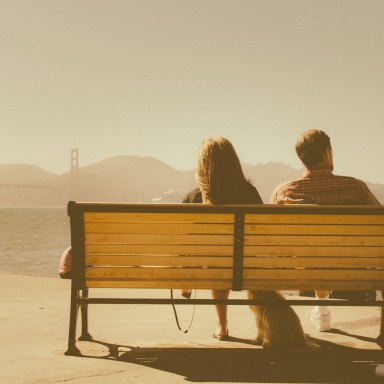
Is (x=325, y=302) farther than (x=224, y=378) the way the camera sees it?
Yes

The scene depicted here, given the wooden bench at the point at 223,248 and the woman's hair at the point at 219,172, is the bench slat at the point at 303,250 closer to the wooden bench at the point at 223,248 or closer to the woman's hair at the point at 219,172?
the wooden bench at the point at 223,248

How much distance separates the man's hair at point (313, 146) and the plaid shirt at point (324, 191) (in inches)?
3.2

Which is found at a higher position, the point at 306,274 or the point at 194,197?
the point at 194,197

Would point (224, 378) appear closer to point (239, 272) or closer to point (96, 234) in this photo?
point (239, 272)

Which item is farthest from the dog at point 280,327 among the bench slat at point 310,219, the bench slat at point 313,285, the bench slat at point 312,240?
the bench slat at point 310,219

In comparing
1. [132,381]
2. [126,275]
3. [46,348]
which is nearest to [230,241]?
[126,275]

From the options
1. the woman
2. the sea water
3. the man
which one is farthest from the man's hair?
the sea water

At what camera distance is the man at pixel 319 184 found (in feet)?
15.7

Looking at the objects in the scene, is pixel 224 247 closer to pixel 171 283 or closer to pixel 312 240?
pixel 171 283

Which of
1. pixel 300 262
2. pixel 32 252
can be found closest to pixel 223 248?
pixel 300 262

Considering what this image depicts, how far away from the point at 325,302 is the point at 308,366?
43cm

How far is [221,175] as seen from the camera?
184 inches

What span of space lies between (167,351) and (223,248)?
Result: 784 millimetres

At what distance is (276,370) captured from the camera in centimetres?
403
